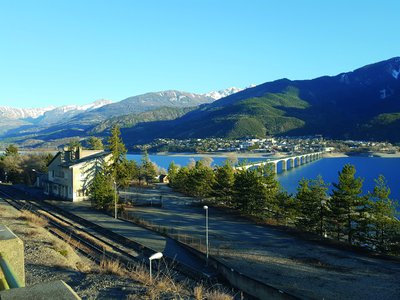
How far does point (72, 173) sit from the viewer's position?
4069cm

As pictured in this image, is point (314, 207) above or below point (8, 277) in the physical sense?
below

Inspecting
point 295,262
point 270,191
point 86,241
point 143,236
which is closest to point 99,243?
point 86,241

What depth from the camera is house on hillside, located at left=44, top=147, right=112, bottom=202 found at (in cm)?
4125

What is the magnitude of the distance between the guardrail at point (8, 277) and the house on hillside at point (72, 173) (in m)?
40.0

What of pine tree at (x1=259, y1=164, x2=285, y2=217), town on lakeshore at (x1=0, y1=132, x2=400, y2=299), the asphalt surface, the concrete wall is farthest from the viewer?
pine tree at (x1=259, y1=164, x2=285, y2=217)

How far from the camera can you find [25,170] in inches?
2488

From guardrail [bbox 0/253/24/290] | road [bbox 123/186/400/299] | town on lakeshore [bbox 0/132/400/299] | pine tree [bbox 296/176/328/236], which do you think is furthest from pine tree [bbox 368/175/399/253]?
guardrail [bbox 0/253/24/290]

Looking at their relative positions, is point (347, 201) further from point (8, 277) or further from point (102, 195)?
point (8, 277)

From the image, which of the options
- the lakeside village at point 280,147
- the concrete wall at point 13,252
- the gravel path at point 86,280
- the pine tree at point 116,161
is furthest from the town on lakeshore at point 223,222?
the lakeside village at point 280,147

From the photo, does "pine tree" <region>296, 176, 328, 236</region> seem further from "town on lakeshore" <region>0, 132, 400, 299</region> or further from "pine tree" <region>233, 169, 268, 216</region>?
"pine tree" <region>233, 169, 268, 216</region>

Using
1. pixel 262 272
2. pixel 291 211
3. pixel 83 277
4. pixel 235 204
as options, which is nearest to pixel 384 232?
pixel 291 211

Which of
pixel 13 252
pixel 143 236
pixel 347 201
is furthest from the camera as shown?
pixel 143 236

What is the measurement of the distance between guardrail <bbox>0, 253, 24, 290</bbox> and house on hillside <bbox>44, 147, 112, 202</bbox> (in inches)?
1574

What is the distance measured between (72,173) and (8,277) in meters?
40.2
